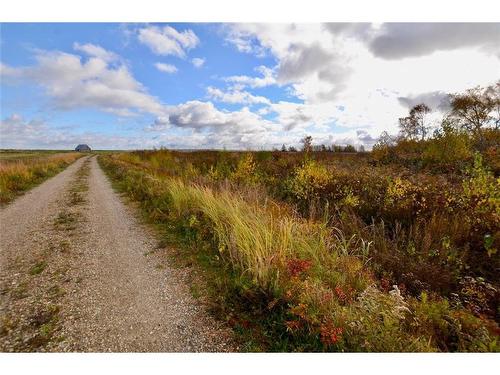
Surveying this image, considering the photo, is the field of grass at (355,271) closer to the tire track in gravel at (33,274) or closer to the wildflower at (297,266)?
the wildflower at (297,266)

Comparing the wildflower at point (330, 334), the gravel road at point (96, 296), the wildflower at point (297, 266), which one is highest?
the wildflower at point (297, 266)

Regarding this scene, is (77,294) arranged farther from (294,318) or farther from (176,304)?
(294,318)

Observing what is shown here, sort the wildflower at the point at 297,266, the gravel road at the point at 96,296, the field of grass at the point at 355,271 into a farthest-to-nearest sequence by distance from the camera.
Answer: the wildflower at the point at 297,266 → the gravel road at the point at 96,296 → the field of grass at the point at 355,271

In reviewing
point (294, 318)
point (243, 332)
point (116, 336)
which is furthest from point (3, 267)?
point (294, 318)

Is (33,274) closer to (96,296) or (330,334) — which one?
(96,296)

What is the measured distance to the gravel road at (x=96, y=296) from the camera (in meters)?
2.85

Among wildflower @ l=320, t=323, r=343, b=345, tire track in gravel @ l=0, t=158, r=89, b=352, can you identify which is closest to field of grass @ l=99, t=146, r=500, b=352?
wildflower @ l=320, t=323, r=343, b=345

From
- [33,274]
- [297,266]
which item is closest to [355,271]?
[297,266]

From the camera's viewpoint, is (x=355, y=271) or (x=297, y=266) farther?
(x=355, y=271)

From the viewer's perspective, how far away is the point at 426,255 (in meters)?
4.40

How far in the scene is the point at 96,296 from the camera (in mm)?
3627

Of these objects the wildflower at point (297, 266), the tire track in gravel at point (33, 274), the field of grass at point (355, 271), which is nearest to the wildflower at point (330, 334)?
the field of grass at point (355, 271)

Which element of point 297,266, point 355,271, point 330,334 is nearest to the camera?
point 330,334
